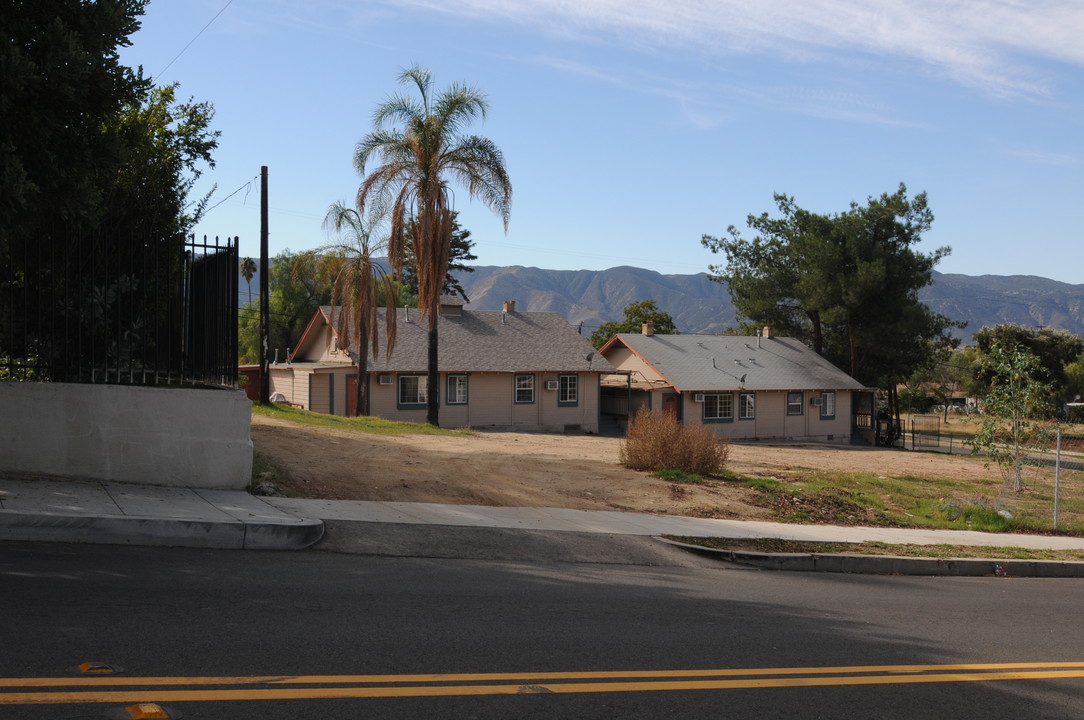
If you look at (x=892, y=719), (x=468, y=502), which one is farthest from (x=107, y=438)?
(x=892, y=719)

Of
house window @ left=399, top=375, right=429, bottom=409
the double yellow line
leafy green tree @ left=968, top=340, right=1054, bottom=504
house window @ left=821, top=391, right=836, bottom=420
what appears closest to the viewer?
the double yellow line

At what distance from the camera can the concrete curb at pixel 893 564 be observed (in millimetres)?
10977

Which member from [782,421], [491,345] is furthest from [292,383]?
[782,421]

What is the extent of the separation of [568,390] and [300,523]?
1254 inches

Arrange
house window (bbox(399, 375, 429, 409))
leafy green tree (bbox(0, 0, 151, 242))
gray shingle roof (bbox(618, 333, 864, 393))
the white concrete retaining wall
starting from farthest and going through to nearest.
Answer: gray shingle roof (bbox(618, 333, 864, 393)) < house window (bbox(399, 375, 429, 409)) < the white concrete retaining wall < leafy green tree (bbox(0, 0, 151, 242))

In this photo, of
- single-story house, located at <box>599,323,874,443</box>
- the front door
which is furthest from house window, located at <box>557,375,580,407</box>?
the front door

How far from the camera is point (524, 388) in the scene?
1561 inches

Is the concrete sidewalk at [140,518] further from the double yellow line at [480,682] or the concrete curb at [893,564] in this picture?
the concrete curb at [893,564]

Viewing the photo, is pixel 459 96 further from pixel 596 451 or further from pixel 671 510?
pixel 671 510

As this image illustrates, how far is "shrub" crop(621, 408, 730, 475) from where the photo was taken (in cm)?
1747

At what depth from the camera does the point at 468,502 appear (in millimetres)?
12711

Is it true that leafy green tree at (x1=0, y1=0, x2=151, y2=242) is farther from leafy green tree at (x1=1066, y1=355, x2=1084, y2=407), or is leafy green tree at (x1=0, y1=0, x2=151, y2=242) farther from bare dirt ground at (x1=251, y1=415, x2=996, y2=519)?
leafy green tree at (x1=1066, y1=355, x2=1084, y2=407)

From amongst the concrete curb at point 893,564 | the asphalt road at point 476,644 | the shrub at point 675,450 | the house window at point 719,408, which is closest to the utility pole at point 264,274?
the shrub at point 675,450

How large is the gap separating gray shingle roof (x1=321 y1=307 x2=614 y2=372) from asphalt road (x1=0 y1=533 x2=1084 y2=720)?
1128 inches
